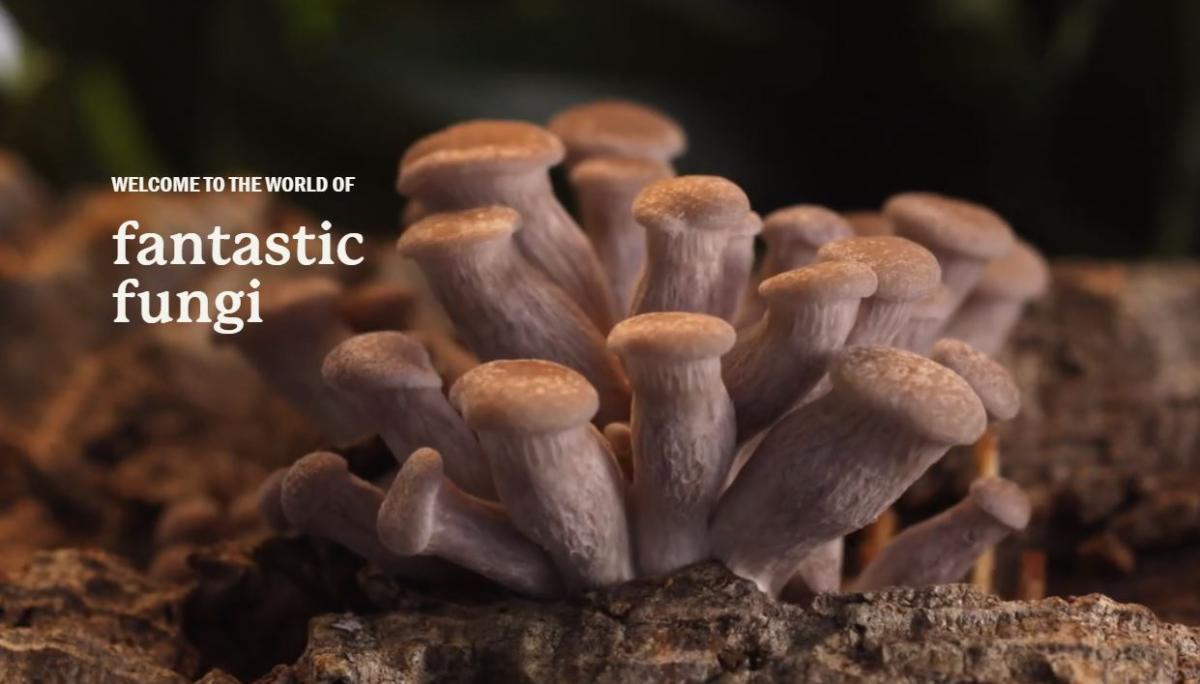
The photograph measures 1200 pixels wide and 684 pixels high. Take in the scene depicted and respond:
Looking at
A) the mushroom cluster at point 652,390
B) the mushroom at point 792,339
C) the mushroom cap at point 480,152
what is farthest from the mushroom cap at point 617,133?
the mushroom at point 792,339

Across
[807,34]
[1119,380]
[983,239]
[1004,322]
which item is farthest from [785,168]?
[983,239]

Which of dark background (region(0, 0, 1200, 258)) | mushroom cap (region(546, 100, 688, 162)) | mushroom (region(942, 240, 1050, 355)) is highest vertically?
dark background (region(0, 0, 1200, 258))

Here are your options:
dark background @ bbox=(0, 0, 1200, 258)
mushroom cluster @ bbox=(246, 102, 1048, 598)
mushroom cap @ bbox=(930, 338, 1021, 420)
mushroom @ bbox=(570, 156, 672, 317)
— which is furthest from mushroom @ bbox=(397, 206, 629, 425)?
dark background @ bbox=(0, 0, 1200, 258)

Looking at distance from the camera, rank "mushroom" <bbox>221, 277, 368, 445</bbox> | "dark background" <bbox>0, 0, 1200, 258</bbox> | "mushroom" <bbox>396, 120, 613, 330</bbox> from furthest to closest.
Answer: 1. "dark background" <bbox>0, 0, 1200, 258</bbox>
2. "mushroom" <bbox>221, 277, 368, 445</bbox>
3. "mushroom" <bbox>396, 120, 613, 330</bbox>

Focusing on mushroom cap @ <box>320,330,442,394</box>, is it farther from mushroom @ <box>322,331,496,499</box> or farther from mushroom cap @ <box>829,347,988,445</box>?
mushroom cap @ <box>829,347,988,445</box>

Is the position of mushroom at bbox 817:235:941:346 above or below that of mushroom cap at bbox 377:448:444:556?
above

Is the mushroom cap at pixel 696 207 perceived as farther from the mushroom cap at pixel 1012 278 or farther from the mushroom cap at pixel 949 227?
the mushroom cap at pixel 1012 278

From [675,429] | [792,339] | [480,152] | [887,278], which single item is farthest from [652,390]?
[480,152]

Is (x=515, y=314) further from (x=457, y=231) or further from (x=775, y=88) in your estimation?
(x=775, y=88)

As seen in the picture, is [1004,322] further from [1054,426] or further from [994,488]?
[994,488]
